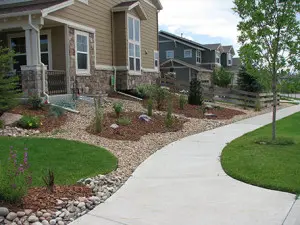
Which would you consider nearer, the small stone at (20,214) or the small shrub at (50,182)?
the small stone at (20,214)

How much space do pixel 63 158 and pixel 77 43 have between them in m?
9.07

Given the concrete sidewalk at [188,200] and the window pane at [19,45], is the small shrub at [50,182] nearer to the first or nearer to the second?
the concrete sidewalk at [188,200]

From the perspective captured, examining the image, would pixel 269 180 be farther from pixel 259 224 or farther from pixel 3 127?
pixel 3 127

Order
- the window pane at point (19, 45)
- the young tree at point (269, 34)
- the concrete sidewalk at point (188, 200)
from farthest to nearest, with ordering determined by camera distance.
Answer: the window pane at point (19, 45) → the young tree at point (269, 34) → the concrete sidewalk at point (188, 200)

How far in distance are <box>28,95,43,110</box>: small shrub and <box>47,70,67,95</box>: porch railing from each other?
1.79 metres

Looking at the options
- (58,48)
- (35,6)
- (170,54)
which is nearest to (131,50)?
(58,48)

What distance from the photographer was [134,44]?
63.2ft

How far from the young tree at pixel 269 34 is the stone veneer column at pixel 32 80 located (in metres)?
7.23

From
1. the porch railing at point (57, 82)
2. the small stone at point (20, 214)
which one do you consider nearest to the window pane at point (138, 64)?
the porch railing at point (57, 82)

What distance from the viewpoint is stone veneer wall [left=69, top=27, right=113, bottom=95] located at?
48.4 ft

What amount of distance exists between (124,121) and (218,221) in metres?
7.03

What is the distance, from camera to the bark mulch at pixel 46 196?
4.59 m

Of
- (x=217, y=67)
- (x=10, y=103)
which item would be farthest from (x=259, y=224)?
(x=217, y=67)

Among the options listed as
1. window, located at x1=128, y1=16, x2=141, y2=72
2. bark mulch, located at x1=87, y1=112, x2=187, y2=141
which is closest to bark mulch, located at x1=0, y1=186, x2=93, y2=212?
bark mulch, located at x1=87, y1=112, x2=187, y2=141
